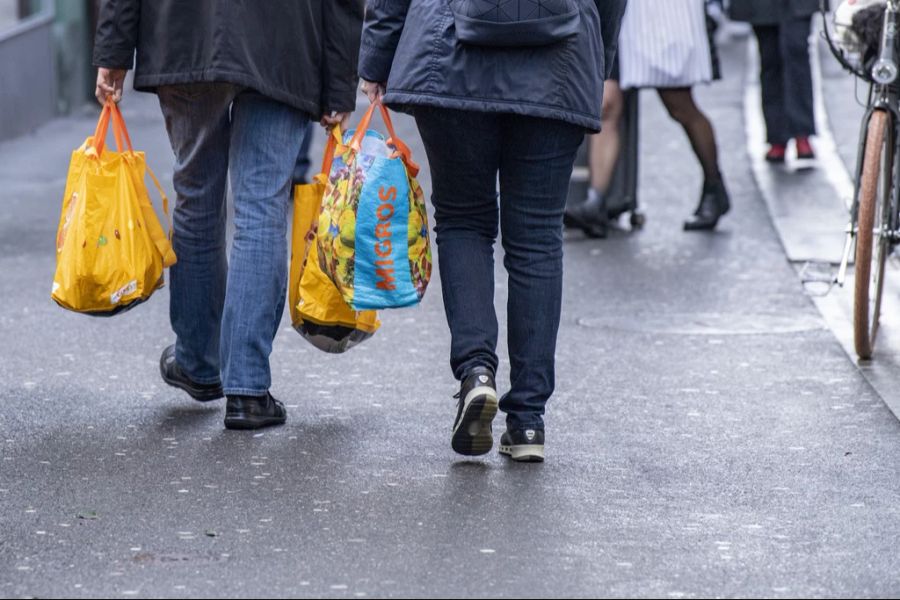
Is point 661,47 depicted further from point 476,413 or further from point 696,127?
point 476,413

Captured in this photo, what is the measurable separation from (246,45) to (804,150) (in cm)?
634

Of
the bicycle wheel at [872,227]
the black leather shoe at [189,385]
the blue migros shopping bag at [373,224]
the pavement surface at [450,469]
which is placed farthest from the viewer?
the bicycle wheel at [872,227]

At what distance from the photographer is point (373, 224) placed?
15.8 feet

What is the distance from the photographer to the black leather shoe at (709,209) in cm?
891

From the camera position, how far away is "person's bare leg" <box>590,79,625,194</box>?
8.67m

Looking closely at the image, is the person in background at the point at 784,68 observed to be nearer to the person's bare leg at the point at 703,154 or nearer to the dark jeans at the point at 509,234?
the person's bare leg at the point at 703,154

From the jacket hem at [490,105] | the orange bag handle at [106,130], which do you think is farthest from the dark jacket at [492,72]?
the orange bag handle at [106,130]

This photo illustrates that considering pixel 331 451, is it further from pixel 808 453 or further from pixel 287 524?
pixel 808 453

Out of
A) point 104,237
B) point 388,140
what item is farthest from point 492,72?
point 104,237

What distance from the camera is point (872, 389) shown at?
18.9ft

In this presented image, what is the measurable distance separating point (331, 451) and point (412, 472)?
31 centimetres

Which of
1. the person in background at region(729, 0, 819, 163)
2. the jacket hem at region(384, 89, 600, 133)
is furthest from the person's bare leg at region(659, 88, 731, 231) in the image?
the jacket hem at region(384, 89, 600, 133)

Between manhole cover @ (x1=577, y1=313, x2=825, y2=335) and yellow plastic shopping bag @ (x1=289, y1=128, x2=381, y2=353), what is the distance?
5.43 feet

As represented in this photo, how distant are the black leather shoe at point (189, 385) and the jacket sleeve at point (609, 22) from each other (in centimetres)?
152
